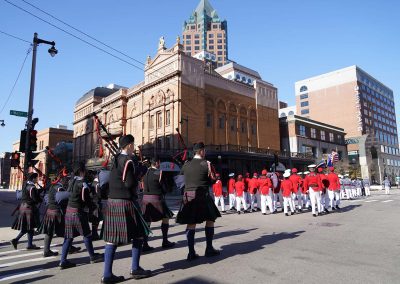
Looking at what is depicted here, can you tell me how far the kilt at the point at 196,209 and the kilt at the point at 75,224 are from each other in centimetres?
187

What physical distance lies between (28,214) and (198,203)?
4868 millimetres

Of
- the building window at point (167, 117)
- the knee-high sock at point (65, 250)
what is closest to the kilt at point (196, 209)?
the knee-high sock at point (65, 250)

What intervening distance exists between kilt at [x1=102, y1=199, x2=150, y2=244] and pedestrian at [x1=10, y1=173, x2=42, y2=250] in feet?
13.8

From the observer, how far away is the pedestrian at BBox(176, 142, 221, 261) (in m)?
5.95

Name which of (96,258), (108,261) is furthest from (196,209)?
(96,258)

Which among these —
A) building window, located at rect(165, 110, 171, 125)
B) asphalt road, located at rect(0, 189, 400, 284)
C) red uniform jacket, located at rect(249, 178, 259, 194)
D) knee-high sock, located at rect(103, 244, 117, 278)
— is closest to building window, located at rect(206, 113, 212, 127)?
building window, located at rect(165, 110, 171, 125)

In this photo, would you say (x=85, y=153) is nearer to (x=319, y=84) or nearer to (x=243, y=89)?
(x=243, y=89)

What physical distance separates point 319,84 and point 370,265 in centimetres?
10364

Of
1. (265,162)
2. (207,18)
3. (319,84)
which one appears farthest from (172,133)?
(207,18)

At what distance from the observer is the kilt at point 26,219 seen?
789 cm

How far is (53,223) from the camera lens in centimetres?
688

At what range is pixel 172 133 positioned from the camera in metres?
39.5

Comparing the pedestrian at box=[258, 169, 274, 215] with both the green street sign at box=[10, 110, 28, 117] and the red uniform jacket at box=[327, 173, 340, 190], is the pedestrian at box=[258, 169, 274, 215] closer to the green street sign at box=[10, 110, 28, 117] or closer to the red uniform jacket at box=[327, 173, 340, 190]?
the red uniform jacket at box=[327, 173, 340, 190]

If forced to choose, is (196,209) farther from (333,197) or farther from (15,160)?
(15,160)
